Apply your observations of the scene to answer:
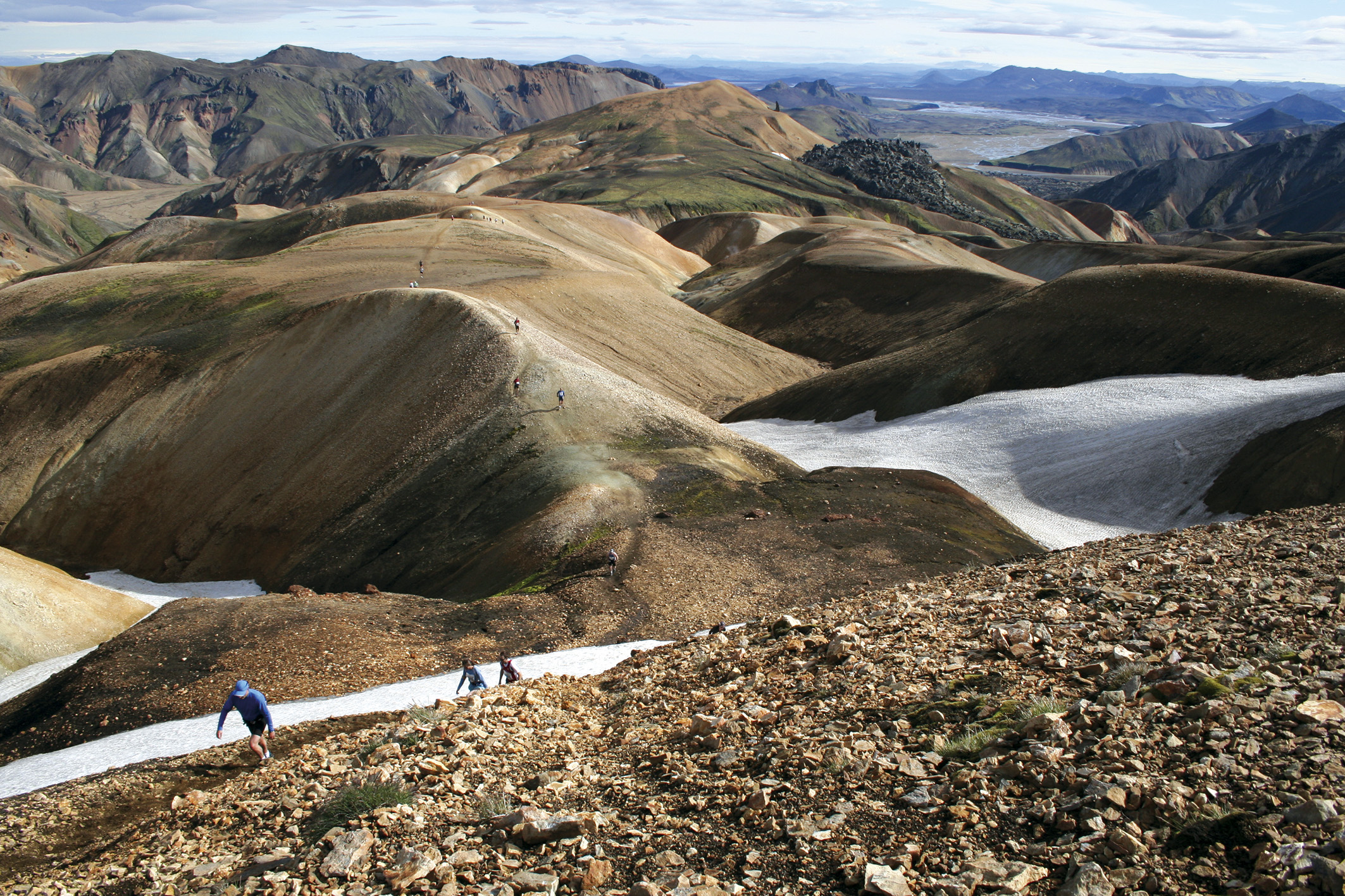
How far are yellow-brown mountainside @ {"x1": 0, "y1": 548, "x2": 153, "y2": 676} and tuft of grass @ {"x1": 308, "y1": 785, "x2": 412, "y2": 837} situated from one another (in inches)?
957

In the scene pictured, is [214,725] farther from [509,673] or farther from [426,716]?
[426,716]

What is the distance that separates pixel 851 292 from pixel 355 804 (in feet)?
250

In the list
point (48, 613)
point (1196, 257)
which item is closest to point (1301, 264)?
point (1196, 257)

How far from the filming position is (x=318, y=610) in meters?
24.5

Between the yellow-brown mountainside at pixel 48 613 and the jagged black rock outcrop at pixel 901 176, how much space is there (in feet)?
480

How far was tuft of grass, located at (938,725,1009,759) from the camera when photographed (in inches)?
375

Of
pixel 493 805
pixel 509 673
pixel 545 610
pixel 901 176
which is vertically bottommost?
pixel 545 610

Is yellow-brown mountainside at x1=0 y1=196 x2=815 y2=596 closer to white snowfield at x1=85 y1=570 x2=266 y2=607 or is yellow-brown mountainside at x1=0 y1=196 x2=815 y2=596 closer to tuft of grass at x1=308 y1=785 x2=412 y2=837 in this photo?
white snowfield at x1=85 y1=570 x2=266 y2=607

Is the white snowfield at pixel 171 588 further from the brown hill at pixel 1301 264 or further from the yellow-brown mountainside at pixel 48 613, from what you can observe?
the brown hill at pixel 1301 264

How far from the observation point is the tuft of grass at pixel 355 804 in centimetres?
980

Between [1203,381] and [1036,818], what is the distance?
148 feet

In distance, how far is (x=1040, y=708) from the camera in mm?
9914

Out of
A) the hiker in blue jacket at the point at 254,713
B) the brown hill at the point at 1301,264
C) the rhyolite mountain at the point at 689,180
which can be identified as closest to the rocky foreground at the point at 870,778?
the hiker in blue jacket at the point at 254,713

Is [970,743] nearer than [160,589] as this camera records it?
Yes
